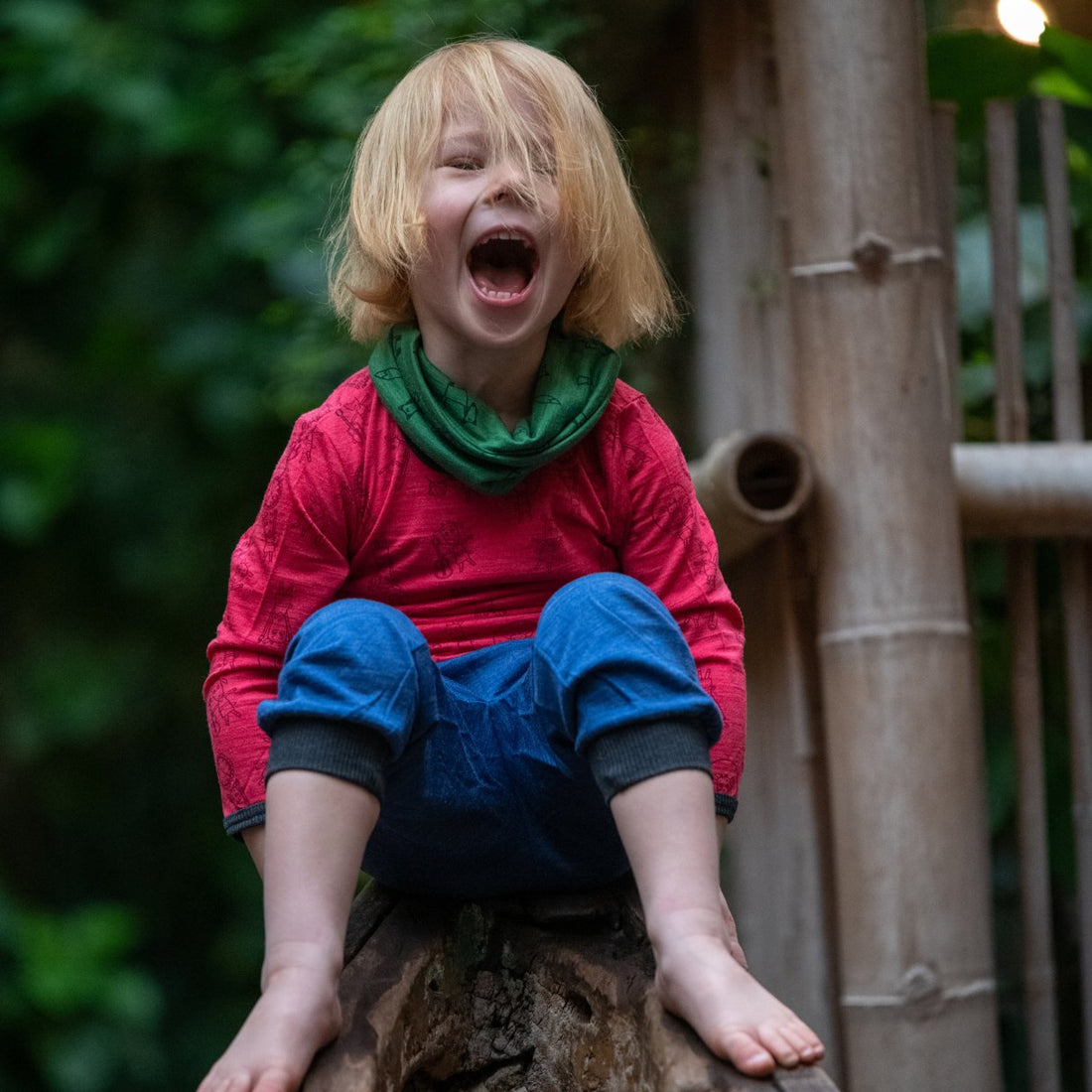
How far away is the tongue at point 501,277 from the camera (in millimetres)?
1280

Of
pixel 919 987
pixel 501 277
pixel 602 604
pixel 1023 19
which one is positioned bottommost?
pixel 919 987

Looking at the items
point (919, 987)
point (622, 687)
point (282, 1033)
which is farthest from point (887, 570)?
point (282, 1033)

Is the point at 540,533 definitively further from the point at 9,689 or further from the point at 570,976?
the point at 9,689

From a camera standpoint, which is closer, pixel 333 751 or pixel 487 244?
pixel 333 751

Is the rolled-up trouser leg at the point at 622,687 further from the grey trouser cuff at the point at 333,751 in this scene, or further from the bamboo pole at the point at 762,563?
the bamboo pole at the point at 762,563

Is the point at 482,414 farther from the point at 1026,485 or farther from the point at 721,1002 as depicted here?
the point at 1026,485

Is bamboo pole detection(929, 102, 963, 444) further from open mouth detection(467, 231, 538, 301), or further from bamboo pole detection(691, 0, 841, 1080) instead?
open mouth detection(467, 231, 538, 301)

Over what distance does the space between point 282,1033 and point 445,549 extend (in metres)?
0.42

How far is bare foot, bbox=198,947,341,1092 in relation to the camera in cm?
99

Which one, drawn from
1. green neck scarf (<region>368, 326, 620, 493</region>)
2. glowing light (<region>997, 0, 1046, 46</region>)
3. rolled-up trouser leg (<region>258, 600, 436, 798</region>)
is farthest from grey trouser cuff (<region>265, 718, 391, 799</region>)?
glowing light (<region>997, 0, 1046, 46</region>)

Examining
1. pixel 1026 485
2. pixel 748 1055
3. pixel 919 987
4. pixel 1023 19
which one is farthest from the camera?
pixel 1023 19

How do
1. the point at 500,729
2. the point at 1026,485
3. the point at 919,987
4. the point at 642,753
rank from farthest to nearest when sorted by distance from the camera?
the point at 1026,485 < the point at 919,987 < the point at 500,729 < the point at 642,753

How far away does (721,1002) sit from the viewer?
3.35 ft

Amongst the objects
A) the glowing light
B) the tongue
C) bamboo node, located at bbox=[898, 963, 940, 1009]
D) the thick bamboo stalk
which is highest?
→ the glowing light
